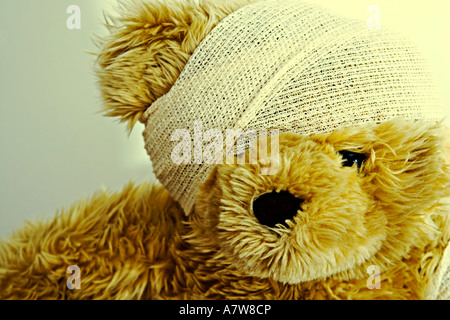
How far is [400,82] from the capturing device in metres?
0.42

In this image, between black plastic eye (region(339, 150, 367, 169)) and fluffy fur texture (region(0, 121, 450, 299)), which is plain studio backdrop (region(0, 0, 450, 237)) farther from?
black plastic eye (region(339, 150, 367, 169))

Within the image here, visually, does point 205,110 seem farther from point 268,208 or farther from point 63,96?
point 63,96

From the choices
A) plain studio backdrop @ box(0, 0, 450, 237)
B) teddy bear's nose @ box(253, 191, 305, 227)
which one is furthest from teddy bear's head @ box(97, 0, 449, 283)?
plain studio backdrop @ box(0, 0, 450, 237)

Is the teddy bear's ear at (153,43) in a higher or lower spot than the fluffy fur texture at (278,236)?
higher

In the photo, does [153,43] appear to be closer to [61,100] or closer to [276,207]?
[276,207]

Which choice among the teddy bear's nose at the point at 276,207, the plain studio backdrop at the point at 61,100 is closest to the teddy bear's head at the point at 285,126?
the teddy bear's nose at the point at 276,207

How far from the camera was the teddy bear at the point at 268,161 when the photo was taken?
1.16 feet

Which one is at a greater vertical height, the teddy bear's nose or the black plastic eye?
the black plastic eye

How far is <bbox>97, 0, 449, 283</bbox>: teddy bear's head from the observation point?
35cm

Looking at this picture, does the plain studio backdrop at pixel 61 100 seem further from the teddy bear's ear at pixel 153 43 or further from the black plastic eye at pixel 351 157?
the black plastic eye at pixel 351 157

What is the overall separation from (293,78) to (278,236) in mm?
167

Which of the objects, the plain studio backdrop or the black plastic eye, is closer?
the black plastic eye

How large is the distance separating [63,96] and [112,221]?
0.31 metres

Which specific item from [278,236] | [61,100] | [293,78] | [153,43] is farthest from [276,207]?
[61,100]
